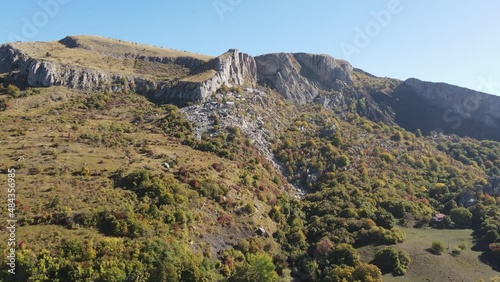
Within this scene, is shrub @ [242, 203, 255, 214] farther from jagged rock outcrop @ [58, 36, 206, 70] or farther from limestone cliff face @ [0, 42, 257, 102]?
jagged rock outcrop @ [58, 36, 206, 70]

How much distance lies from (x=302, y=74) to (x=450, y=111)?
58.1 m

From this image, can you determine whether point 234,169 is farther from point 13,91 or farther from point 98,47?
point 98,47

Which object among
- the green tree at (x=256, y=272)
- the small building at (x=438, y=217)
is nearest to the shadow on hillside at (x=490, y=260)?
the small building at (x=438, y=217)

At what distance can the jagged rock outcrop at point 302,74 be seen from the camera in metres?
134

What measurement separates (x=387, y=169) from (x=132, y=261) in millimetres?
76082

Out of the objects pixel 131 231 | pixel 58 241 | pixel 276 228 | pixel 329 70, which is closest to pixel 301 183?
pixel 276 228

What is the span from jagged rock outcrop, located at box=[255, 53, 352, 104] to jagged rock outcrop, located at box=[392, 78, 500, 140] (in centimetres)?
2530

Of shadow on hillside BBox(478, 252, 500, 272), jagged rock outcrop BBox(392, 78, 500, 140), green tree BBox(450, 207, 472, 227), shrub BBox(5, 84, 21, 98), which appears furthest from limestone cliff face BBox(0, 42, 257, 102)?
shadow on hillside BBox(478, 252, 500, 272)

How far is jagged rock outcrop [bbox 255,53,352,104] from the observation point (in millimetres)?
Answer: 133500

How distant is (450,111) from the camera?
465ft

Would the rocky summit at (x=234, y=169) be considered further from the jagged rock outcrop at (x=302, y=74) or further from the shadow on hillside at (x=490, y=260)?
the jagged rock outcrop at (x=302, y=74)

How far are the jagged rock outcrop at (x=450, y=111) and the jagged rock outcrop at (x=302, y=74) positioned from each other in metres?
25.3

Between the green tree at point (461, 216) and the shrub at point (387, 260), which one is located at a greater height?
the green tree at point (461, 216)

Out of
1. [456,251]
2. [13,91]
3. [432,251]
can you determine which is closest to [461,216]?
[456,251]
